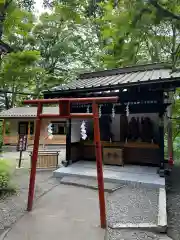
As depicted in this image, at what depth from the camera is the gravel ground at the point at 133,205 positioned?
4113mm

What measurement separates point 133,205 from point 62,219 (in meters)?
1.67

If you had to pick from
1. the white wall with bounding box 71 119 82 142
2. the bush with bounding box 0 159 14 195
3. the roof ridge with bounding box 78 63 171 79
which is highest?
the roof ridge with bounding box 78 63 171 79

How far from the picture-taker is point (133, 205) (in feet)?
15.6

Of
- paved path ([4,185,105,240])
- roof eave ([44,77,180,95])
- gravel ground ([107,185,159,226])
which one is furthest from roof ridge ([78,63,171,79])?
paved path ([4,185,105,240])

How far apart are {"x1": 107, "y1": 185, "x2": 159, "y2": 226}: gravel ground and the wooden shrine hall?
1.62 meters

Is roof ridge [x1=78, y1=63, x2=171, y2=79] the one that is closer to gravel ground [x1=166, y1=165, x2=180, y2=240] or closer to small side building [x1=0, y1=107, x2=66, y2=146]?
gravel ground [x1=166, y1=165, x2=180, y2=240]

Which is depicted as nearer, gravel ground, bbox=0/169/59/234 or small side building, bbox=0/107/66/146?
gravel ground, bbox=0/169/59/234

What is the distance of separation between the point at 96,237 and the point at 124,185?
2.88m

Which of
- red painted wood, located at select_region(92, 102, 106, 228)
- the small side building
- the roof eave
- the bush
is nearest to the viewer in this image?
red painted wood, located at select_region(92, 102, 106, 228)

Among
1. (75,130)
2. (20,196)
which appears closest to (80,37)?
(75,130)

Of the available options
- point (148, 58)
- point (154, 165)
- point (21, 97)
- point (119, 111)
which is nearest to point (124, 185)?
point (154, 165)

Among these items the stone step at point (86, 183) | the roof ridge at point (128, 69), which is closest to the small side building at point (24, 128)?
the roof ridge at point (128, 69)

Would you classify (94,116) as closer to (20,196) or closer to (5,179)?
(20,196)

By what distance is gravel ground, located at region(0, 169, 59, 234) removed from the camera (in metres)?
4.25
